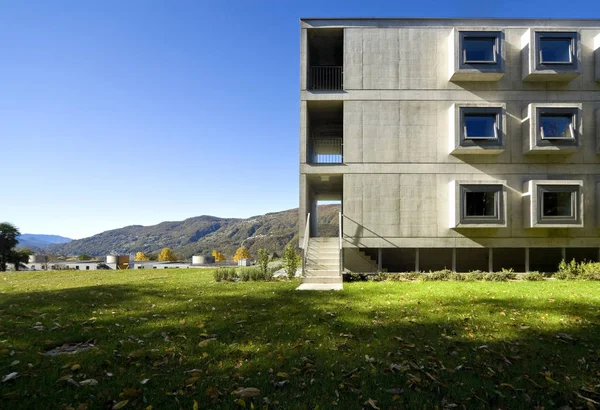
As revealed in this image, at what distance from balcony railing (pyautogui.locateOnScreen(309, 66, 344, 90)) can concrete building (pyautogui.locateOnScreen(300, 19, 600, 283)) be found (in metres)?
2.26

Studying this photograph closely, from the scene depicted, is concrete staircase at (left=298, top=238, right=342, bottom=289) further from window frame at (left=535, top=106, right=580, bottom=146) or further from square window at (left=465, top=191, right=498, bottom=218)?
window frame at (left=535, top=106, right=580, bottom=146)

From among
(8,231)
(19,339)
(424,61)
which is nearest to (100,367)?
(19,339)

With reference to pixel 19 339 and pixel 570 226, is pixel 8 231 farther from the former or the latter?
pixel 570 226

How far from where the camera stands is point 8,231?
36625mm

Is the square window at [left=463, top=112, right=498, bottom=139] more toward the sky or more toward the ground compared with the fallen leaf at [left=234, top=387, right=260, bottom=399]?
more toward the sky

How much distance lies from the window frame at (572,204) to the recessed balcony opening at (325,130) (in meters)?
8.02

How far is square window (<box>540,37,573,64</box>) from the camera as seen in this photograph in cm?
1334

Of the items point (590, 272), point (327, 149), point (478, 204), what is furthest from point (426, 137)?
point (327, 149)

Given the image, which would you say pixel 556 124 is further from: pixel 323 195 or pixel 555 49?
pixel 323 195

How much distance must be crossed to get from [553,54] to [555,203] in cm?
617

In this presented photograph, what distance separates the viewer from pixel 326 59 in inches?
661

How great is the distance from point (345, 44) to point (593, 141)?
11.1 m

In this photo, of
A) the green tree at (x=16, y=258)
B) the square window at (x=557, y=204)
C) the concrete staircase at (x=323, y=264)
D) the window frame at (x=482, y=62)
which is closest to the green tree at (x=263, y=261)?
the concrete staircase at (x=323, y=264)

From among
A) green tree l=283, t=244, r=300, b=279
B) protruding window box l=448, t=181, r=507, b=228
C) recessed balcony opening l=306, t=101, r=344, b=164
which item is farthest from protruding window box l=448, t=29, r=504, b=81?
green tree l=283, t=244, r=300, b=279
